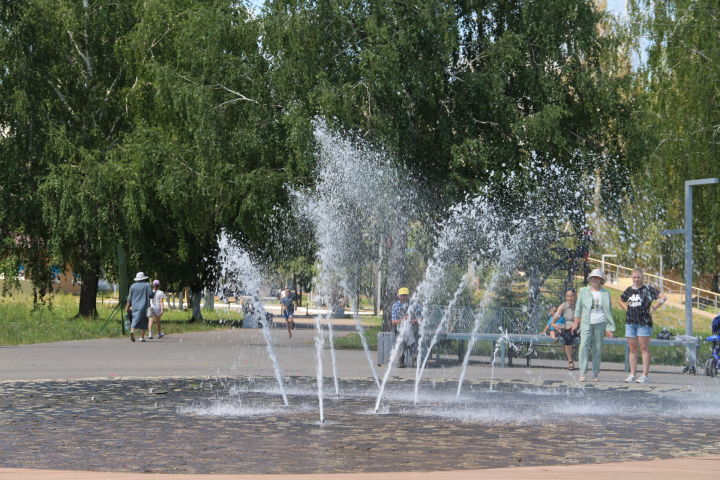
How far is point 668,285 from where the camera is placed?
58.8 meters

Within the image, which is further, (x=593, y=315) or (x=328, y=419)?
(x=593, y=315)

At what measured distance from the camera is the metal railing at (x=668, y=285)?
48.8 m

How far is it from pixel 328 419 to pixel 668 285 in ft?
160

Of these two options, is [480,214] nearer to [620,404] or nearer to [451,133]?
[451,133]

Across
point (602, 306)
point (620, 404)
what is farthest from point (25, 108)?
point (620, 404)

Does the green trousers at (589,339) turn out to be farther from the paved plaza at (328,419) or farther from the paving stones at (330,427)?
the paving stones at (330,427)

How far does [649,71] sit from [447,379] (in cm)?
2103

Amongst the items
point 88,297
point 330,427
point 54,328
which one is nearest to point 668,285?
point 88,297

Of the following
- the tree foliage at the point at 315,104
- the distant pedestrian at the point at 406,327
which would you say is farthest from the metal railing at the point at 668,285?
the distant pedestrian at the point at 406,327

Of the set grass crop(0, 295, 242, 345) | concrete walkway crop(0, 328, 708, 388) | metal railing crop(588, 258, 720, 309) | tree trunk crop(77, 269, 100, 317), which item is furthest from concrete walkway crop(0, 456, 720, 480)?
metal railing crop(588, 258, 720, 309)

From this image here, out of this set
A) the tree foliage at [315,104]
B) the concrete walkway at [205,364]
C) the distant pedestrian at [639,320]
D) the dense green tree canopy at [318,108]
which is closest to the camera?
the distant pedestrian at [639,320]

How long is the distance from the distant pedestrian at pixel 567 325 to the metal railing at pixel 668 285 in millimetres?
24361

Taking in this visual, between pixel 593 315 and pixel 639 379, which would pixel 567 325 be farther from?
pixel 593 315

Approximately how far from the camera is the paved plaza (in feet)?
30.8
